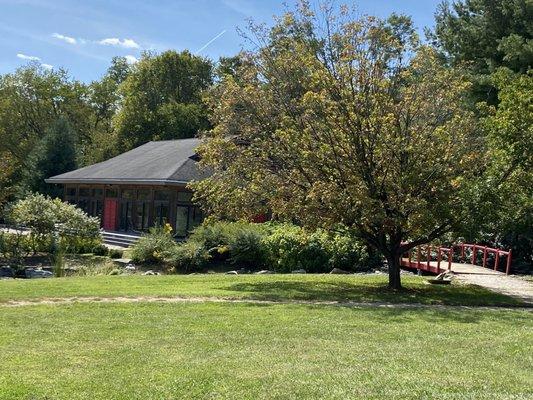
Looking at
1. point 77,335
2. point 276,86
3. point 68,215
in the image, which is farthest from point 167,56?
point 77,335

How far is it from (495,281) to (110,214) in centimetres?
2963

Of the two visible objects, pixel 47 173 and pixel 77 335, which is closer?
pixel 77 335

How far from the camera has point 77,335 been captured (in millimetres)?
9578

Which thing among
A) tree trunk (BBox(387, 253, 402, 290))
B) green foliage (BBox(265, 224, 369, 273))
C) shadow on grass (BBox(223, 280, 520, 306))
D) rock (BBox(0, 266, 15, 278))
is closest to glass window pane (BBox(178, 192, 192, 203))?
rock (BBox(0, 266, 15, 278))

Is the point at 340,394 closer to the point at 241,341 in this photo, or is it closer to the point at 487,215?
the point at 241,341

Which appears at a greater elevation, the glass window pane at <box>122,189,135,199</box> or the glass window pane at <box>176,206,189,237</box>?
the glass window pane at <box>122,189,135,199</box>

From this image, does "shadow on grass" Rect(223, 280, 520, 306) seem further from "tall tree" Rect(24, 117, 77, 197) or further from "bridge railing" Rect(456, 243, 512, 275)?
"tall tree" Rect(24, 117, 77, 197)

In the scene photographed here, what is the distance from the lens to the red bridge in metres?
23.2

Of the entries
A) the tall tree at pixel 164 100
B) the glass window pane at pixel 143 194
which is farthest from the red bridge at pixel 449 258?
the tall tree at pixel 164 100

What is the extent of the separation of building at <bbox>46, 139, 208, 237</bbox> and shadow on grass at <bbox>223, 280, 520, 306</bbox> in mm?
19691

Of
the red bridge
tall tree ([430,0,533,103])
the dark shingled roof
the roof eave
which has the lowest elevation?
the red bridge

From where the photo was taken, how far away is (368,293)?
53.5ft

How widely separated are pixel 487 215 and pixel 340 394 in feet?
33.7

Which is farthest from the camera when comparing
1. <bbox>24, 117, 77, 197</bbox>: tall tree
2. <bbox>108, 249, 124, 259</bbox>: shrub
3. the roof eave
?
<bbox>24, 117, 77, 197</bbox>: tall tree
